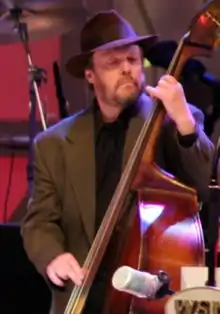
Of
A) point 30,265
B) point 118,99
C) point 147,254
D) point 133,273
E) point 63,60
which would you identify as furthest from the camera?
point 63,60

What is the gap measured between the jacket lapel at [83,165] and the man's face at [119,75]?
0.10 m

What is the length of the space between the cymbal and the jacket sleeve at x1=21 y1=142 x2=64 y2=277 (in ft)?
3.05

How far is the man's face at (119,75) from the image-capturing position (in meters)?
2.05

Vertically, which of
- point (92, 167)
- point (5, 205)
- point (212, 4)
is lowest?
point (5, 205)

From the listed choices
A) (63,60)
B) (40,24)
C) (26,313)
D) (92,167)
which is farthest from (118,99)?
(63,60)

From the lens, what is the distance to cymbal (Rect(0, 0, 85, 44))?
298 centimetres

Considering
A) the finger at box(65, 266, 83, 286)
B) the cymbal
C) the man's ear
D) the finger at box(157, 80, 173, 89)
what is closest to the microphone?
the finger at box(65, 266, 83, 286)

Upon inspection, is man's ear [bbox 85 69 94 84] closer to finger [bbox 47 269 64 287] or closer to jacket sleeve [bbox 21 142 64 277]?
jacket sleeve [bbox 21 142 64 277]

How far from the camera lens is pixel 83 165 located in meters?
2.16

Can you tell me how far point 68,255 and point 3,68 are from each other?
187 centimetres

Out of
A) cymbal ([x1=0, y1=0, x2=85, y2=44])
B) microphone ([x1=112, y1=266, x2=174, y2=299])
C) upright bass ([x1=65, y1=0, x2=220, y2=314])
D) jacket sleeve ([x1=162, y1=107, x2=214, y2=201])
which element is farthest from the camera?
cymbal ([x1=0, y1=0, x2=85, y2=44])

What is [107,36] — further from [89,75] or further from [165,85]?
[165,85]

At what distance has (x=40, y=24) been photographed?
3.14 m

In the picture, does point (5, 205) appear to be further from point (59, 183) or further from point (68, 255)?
point (68, 255)
